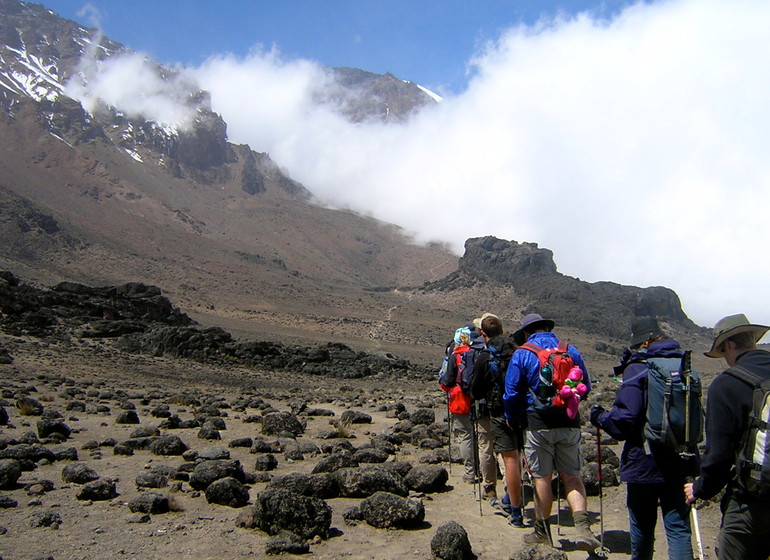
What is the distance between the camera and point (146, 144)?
15888 centimetres

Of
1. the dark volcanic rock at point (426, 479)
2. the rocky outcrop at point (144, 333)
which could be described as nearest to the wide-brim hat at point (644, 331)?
the dark volcanic rock at point (426, 479)

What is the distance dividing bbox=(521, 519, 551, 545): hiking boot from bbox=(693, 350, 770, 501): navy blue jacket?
93.4 inches

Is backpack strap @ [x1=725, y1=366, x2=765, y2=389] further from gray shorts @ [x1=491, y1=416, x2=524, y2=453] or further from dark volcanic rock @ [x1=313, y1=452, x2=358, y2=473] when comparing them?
dark volcanic rock @ [x1=313, y1=452, x2=358, y2=473]

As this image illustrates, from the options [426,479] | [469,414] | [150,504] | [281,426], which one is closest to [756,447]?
[469,414]

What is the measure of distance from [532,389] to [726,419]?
2093 mm

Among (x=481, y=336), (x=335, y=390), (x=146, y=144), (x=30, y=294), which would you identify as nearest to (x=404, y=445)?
(x=481, y=336)

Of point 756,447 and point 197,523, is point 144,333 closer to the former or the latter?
point 197,523

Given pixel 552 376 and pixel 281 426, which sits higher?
pixel 552 376

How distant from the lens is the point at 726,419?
3.54m

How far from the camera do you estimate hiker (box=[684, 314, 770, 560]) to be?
3.48m

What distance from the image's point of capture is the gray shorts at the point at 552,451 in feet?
18.2

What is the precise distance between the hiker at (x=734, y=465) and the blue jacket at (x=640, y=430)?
0.68 meters

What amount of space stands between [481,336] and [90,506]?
180 inches

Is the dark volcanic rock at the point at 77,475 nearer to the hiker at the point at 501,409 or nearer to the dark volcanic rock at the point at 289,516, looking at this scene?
the dark volcanic rock at the point at 289,516
